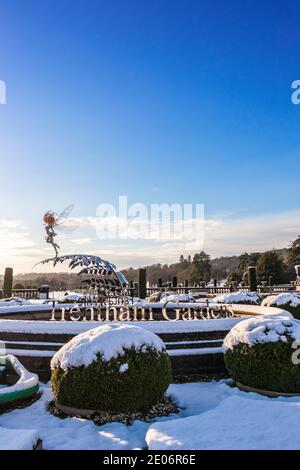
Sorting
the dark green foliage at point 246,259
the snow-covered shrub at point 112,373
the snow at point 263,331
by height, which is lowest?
the snow-covered shrub at point 112,373

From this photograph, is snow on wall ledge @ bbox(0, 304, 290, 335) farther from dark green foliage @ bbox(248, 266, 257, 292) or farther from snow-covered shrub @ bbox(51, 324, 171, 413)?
dark green foliage @ bbox(248, 266, 257, 292)

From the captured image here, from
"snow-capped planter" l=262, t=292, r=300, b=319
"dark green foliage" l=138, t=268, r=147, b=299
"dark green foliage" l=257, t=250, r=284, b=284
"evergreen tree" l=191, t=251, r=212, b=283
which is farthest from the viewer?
"evergreen tree" l=191, t=251, r=212, b=283

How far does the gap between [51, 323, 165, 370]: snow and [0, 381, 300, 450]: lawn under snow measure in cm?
77

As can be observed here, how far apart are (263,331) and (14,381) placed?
429cm

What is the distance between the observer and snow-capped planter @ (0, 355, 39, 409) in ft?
19.2

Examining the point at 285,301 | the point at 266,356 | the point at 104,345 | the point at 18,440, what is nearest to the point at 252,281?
the point at 285,301

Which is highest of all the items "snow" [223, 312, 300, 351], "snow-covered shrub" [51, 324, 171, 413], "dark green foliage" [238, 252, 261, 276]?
"dark green foliage" [238, 252, 261, 276]

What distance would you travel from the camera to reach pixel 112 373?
5316 mm

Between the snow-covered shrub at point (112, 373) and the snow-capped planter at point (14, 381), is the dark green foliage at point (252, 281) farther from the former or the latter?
the snow-covered shrub at point (112, 373)

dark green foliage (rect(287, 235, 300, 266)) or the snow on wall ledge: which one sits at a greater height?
dark green foliage (rect(287, 235, 300, 266))

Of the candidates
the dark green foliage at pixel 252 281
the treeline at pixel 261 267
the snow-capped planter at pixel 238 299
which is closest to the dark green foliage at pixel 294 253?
the treeline at pixel 261 267

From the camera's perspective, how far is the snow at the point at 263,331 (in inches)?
249

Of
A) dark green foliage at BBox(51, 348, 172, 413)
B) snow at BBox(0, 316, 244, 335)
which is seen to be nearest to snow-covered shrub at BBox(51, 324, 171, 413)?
dark green foliage at BBox(51, 348, 172, 413)

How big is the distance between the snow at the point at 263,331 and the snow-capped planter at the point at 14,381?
325cm
